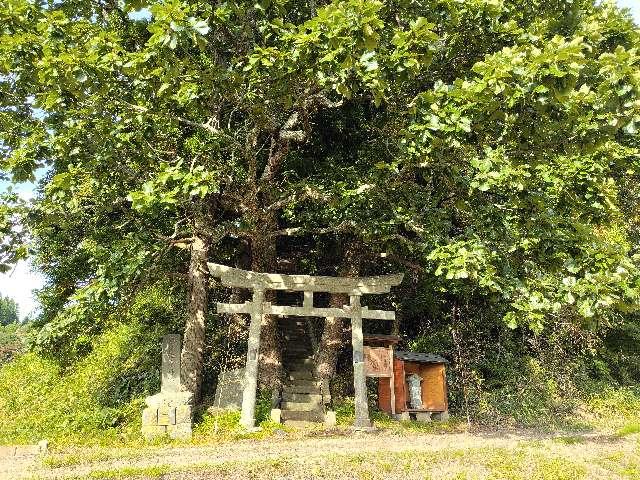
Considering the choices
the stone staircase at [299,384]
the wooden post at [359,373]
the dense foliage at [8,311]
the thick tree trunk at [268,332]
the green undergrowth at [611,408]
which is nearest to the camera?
the wooden post at [359,373]

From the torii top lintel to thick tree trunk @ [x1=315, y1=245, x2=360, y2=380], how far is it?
141 centimetres

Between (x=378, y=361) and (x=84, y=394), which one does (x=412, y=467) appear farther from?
(x=84, y=394)

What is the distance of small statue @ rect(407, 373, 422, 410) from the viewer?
13.4m

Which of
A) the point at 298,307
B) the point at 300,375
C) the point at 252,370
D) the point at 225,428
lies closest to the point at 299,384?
the point at 300,375

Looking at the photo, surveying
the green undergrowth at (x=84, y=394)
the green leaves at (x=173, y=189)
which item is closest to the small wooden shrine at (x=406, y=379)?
the green undergrowth at (x=84, y=394)

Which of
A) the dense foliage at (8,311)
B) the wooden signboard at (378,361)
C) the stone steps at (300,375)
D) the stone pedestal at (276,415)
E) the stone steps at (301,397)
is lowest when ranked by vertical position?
the stone pedestal at (276,415)

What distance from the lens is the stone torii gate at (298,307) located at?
37.5ft

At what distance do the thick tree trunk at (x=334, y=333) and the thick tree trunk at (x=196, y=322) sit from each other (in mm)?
3560

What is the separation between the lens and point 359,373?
39.8 feet

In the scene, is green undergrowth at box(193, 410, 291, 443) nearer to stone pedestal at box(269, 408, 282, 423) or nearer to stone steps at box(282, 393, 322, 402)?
stone pedestal at box(269, 408, 282, 423)

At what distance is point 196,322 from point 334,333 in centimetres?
409

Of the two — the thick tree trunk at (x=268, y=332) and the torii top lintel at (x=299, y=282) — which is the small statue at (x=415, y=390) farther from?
the thick tree trunk at (x=268, y=332)

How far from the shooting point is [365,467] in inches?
262

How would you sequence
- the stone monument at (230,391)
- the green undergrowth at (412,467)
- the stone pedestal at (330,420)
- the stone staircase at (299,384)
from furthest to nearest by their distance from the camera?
the stone monument at (230,391) → the stone staircase at (299,384) → the stone pedestal at (330,420) → the green undergrowth at (412,467)
